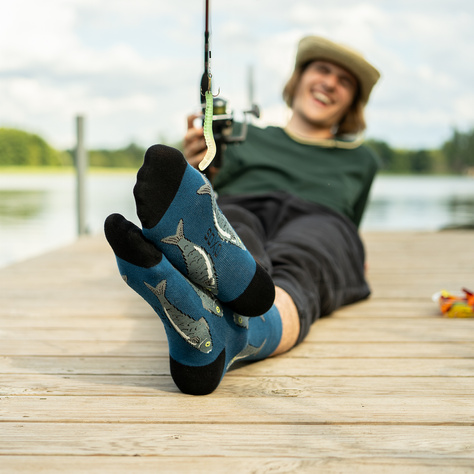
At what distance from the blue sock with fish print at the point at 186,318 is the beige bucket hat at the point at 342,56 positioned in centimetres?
118

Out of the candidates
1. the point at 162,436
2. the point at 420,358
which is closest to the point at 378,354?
the point at 420,358

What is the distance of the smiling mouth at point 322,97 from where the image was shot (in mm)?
2004

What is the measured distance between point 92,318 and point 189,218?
860 mm

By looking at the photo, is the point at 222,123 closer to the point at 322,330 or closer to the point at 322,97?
the point at 322,330

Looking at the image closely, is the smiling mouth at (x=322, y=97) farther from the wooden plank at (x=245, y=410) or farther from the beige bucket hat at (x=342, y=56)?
the wooden plank at (x=245, y=410)

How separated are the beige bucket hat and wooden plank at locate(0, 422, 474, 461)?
1.38 metres

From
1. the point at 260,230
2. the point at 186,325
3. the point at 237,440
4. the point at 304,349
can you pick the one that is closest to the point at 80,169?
the point at 260,230

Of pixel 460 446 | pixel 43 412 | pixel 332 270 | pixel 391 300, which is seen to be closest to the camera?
pixel 460 446

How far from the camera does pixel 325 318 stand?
1.57 meters

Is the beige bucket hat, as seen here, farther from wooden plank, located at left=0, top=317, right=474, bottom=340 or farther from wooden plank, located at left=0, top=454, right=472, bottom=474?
wooden plank, located at left=0, top=454, right=472, bottom=474

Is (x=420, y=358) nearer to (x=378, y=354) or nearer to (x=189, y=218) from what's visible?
(x=378, y=354)

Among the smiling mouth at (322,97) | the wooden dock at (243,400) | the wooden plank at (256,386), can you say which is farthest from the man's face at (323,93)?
the wooden plank at (256,386)

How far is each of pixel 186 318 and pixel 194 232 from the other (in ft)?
0.41

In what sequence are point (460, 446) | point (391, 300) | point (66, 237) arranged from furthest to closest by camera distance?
point (66, 237)
point (391, 300)
point (460, 446)
